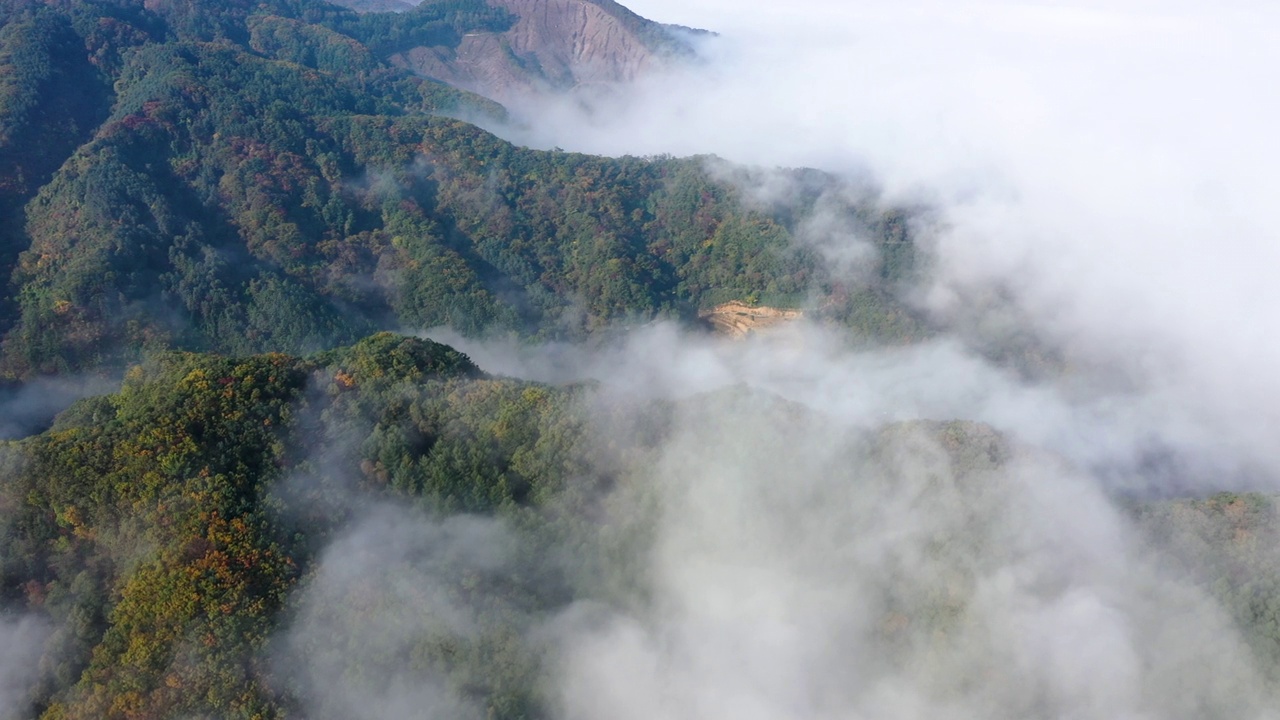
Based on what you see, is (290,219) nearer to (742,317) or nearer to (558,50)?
(742,317)

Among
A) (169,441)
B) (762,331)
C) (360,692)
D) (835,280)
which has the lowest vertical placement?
(762,331)

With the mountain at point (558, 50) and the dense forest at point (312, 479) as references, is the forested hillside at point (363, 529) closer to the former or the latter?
the dense forest at point (312, 479)

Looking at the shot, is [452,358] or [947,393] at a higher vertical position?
[452,358]

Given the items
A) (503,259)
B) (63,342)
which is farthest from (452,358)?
(503,259)

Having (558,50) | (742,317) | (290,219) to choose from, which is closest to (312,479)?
(290,219)

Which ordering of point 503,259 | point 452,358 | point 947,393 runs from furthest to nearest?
point 503,259
point 947,393
point 452,358

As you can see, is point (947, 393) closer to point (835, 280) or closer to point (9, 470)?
point (835, 280)
